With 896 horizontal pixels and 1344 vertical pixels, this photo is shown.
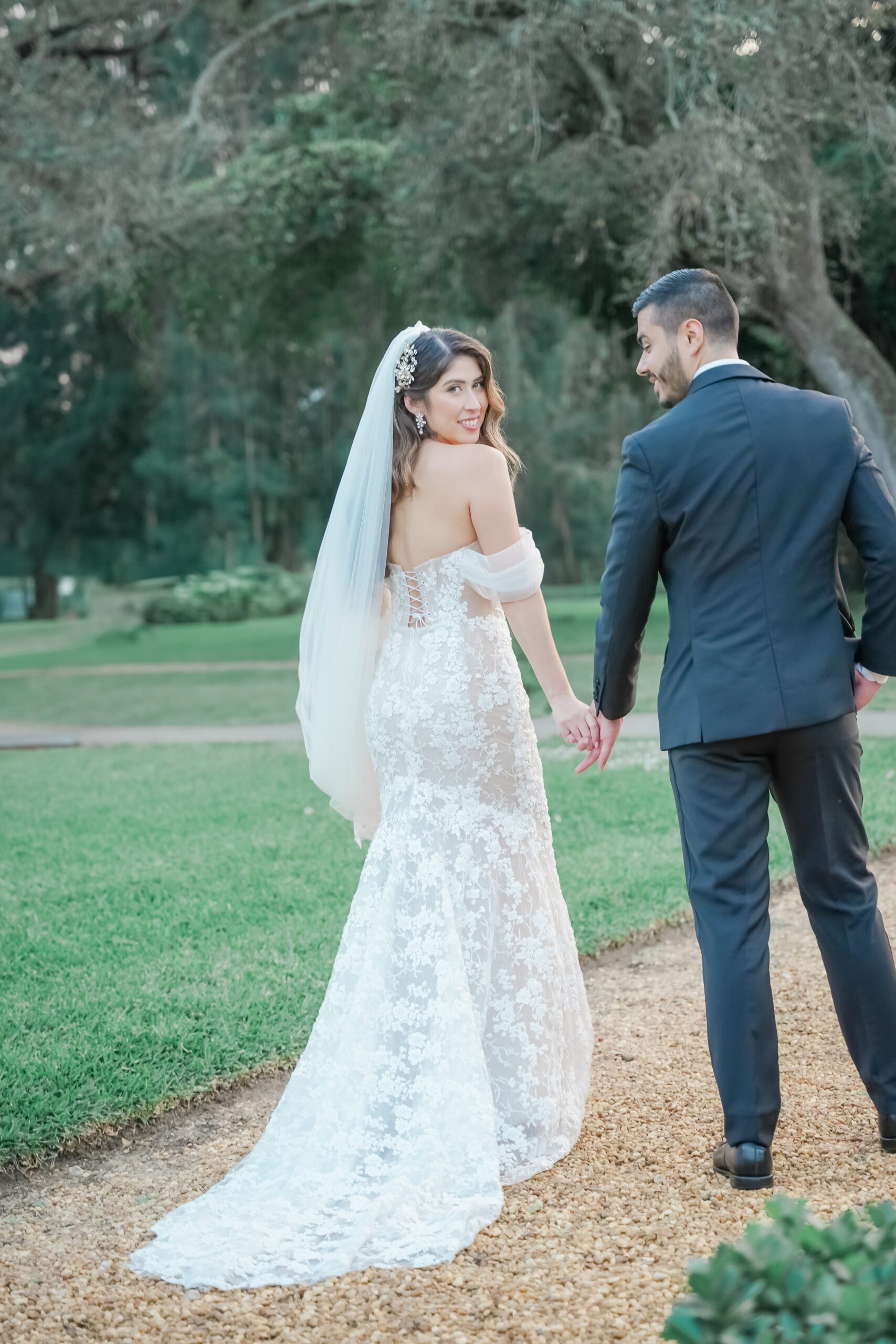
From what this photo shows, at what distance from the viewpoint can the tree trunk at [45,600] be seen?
30.4m

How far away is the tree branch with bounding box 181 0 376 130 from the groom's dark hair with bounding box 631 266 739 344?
12.8 metres

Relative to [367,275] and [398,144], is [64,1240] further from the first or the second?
[367,275]

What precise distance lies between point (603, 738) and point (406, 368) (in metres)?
1.06

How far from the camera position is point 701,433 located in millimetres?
2762

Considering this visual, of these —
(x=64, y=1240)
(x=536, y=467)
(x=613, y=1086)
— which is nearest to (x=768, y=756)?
(x=613, y=1086)

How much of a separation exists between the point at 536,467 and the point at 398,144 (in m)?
12.4

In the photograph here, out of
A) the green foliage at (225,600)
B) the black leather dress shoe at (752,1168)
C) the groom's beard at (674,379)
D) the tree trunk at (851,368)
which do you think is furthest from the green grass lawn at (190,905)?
the green foliage at (225,600)

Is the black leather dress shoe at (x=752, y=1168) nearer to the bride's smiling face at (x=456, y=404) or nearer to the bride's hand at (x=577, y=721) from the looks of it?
the bride's hand at (x=577, y=721)

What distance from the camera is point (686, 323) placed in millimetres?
2848

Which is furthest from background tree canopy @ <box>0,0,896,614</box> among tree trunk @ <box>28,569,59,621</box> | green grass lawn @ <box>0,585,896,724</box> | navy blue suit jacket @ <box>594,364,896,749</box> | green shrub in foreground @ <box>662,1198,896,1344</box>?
green shrub in foreground @ <box>662,1198,896,1344</box>

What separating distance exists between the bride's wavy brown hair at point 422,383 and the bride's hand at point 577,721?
62 cm

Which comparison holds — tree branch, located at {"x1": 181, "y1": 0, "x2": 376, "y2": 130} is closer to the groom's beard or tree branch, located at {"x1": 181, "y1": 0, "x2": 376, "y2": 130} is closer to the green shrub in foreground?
the groom's beard

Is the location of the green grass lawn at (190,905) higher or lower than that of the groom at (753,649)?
lower

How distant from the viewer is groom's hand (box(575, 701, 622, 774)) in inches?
Answer: 123
